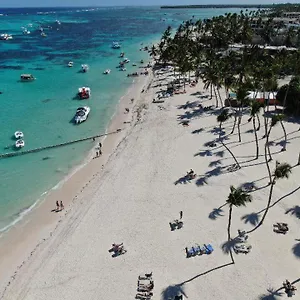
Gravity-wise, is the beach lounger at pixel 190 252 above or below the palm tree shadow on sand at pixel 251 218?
below

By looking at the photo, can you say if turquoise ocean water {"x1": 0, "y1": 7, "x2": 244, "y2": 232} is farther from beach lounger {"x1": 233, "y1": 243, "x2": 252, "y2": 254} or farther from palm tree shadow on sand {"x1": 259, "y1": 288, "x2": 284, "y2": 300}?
palm tree shadow on sand {"x1": 259, "y1": 288, "x2": 284, "y2": 300}

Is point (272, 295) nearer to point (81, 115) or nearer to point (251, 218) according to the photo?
point (251, 218)

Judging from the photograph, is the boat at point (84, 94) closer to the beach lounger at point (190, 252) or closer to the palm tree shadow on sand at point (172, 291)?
the beach lounger at point (190, 252)

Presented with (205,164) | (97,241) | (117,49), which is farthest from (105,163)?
(117,49)

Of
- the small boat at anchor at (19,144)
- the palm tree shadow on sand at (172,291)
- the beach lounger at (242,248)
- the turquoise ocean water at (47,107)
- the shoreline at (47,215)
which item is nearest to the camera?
the palm tree shadow on sand at (172,291)

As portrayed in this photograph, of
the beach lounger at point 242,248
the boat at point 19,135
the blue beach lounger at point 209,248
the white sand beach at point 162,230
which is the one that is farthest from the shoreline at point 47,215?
the beach lounger at point 242,248

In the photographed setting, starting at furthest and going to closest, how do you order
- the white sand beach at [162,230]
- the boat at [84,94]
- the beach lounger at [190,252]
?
the boat at [84,94], the beach lounger at [190,252], the white sand beach at [162,230]

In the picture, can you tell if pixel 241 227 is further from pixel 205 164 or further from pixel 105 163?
pixel 105 163
